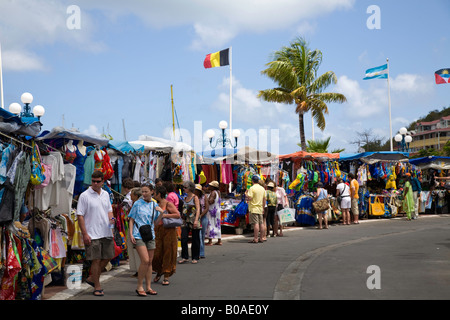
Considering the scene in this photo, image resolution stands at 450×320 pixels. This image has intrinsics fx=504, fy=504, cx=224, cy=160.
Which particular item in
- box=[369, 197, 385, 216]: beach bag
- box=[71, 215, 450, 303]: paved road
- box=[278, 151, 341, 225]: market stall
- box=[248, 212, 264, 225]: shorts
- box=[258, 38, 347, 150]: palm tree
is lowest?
box=[71, 215, 450, 303]: paved road

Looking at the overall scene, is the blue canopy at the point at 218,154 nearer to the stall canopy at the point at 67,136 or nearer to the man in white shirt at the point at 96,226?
the stall canopy at the point at 67,136

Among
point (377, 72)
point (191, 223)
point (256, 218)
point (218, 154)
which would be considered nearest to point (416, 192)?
point (218, 154)

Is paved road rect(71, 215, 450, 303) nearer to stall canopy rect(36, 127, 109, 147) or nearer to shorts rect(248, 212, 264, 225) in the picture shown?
shorts rect(248, 212, 264, 225)

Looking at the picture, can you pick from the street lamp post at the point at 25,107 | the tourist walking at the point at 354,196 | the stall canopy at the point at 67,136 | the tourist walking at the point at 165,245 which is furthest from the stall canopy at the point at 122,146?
the tourist walking at the point at 354,196

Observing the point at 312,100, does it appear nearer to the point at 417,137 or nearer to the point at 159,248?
the point at 159,248

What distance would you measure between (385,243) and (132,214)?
28.9 feet

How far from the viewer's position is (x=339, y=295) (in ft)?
24.5

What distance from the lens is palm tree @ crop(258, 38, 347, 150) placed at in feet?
105

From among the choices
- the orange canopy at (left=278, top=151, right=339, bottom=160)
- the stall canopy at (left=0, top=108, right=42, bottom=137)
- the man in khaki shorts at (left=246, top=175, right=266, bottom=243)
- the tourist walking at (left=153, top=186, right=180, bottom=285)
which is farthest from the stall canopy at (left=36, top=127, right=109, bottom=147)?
the orange canopy at (left=278, top=151, right=339, bottom=160)

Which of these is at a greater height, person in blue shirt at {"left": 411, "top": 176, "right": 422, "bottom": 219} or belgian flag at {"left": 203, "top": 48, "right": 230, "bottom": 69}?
belgian flag at {"left": 203, "top": 48, "right": 230, "bottom": 69}

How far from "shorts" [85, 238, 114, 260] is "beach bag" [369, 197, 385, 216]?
17.5 metres

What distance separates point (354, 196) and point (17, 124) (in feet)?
53.7

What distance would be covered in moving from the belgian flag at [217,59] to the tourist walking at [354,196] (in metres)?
11.7

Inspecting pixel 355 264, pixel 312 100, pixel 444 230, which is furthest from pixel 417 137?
pixel 355 264
